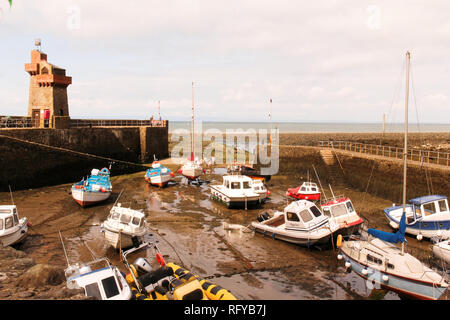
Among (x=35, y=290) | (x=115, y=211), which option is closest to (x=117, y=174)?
(x=115, y=211)

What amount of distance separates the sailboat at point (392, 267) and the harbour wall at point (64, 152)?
25.1 metres

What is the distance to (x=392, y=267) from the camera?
11.6 m

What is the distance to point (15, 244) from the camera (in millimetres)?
15172

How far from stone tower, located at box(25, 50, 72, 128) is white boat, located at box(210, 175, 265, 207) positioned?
22556mm

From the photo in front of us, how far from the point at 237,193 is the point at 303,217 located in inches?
289

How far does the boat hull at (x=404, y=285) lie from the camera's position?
35.1 feet

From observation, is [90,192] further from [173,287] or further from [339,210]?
[339,210]

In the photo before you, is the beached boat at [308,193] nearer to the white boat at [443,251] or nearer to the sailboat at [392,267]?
the sailboat at [392,267]

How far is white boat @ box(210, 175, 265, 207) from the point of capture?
896 inches

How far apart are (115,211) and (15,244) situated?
4534mm

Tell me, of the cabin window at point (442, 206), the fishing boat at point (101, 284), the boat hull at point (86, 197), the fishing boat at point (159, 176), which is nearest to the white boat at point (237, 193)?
the fishing boat at point (159, 176)

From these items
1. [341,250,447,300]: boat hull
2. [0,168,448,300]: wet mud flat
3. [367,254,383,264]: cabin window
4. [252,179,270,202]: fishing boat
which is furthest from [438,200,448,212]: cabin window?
[252,179,270,202]: fishing boat

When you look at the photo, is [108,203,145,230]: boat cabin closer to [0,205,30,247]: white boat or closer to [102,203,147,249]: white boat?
[102,203,147,249]: white boat

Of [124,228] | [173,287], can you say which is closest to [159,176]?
[124,228]
